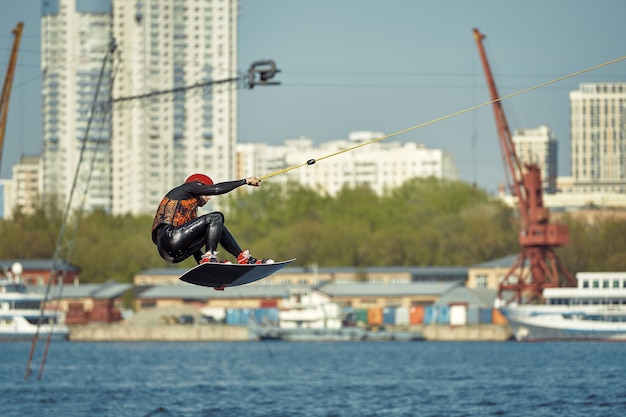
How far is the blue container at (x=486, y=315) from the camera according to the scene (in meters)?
132

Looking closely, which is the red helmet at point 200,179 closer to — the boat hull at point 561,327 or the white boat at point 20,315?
the boat hull at point 561,327

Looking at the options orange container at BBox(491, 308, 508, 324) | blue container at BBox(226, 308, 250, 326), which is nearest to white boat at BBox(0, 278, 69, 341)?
blue container at BBox(226, 308, 250, 326)

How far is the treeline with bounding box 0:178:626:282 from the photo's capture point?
156 m

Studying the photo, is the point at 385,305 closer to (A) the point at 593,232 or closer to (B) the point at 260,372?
(A) the point at 593,232

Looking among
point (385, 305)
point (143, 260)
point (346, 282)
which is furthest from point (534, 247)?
point (143, 260)

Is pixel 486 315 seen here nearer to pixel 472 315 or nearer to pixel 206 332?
pixel 472 315

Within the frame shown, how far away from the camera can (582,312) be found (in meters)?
117

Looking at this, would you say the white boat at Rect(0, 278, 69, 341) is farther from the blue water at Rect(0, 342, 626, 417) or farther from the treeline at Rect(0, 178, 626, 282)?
the treeline at Rect(0, 178, 626, 282)

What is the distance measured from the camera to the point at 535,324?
11950 cm

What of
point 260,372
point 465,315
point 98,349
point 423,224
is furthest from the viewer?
point 423,224

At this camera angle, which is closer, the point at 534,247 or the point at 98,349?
the point at 98,349

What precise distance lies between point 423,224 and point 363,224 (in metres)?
7.40

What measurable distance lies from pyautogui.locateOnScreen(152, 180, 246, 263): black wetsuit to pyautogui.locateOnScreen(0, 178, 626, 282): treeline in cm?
11929

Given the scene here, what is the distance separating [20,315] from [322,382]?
2457 inches
